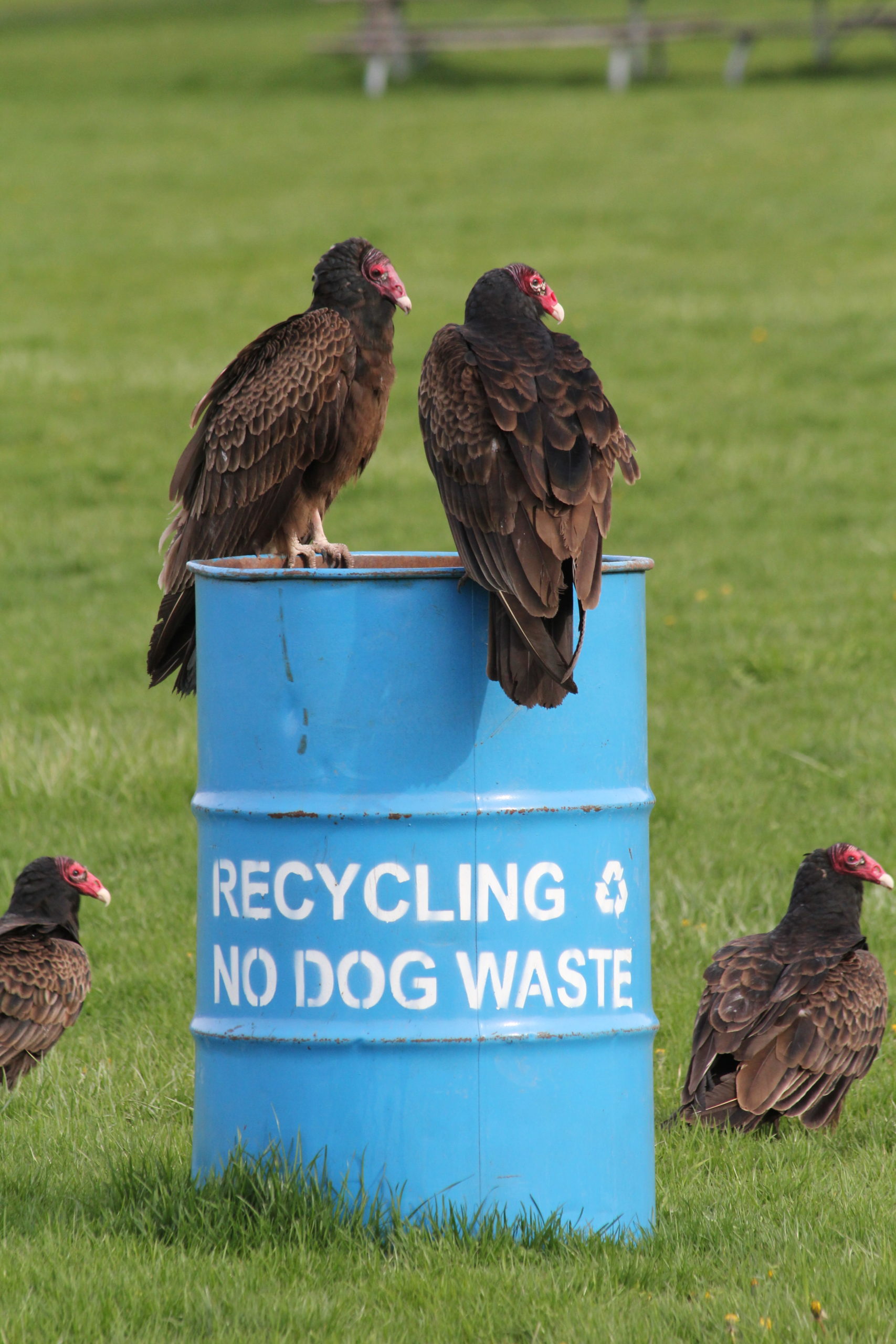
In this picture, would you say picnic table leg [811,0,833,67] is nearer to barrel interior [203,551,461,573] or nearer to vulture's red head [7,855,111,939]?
vulture's red head [7,855,111,939]

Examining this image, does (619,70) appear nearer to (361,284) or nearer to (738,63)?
(738,63)

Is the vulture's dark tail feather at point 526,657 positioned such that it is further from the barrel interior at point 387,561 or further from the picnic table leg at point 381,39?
the picnic table leg at point 381,39

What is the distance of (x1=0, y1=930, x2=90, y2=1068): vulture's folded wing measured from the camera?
5195mm

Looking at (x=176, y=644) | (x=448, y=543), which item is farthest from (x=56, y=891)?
(x=448, y=543)

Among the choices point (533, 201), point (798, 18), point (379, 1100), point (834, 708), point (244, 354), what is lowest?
point (379, 1100)

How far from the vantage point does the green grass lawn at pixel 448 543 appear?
11.7 feet

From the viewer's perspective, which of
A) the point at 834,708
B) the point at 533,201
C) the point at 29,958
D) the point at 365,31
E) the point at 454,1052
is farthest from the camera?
the point at 365,31

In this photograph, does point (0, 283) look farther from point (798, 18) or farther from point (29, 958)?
point (798, 18)

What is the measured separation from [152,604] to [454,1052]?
23.8ft

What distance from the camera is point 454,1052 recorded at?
3.63m

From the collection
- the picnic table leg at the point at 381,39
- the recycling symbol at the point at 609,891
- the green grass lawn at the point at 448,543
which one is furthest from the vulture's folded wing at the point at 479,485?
the picnic table leg at the point at 381,39

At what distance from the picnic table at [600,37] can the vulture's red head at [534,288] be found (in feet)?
82.1

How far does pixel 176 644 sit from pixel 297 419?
2.79ft

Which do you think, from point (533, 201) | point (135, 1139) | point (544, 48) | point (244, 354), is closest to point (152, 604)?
point (244, 354)
